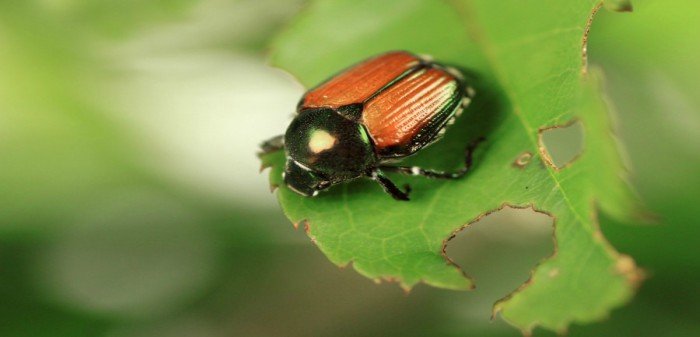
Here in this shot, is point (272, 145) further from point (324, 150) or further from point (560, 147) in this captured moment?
point (560, 147)

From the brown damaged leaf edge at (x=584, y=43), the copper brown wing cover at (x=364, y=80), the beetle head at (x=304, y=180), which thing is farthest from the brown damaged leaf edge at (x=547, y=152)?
the beetle head at (x=304, y=180)

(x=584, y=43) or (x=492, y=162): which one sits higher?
(x=584, y=43)

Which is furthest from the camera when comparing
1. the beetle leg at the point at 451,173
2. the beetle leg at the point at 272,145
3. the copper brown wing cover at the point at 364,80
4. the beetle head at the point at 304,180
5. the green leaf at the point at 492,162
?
the beetle leg at the point at 272,145

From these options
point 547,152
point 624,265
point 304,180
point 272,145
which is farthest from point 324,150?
point 624,265

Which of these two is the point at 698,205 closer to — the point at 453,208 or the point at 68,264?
the point at 453,208

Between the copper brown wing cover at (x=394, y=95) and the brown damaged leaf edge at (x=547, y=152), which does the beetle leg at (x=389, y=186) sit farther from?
the brown damaged leaf edge at (x=547, y=152)

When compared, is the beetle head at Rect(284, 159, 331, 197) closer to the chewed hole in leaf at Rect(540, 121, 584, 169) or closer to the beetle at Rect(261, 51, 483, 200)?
the beetle at Rect(261, 51, 483, 200)
